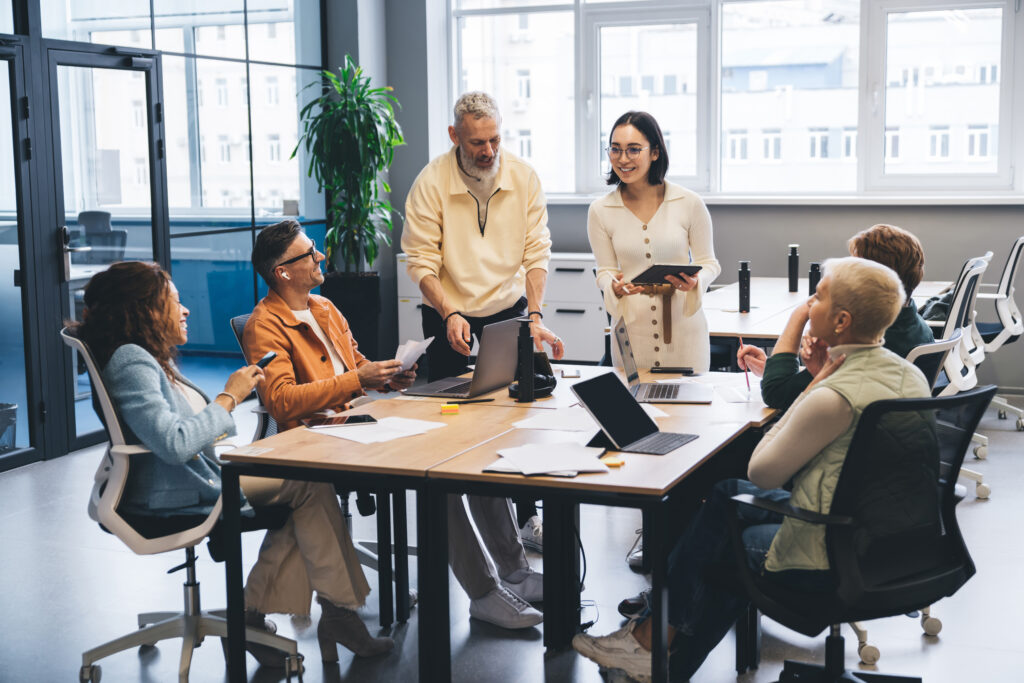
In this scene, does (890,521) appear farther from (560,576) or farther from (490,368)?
(490,368)

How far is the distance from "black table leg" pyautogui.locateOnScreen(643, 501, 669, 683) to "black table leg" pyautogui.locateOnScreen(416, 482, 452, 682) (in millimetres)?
512

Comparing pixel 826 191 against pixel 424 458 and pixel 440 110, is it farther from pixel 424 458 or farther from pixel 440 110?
pixel 424 458

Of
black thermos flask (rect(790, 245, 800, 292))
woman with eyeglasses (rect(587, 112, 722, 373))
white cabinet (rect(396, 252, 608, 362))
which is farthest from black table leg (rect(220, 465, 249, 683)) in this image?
white cabinet (rect(396, 252, 608, 362))

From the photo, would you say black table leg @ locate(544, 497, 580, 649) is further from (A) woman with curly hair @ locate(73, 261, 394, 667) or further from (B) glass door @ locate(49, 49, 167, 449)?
(B) glass door @ locate(49, 49, 167, 449)

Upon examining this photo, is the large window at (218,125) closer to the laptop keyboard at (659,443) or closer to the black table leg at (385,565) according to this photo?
the black table leg at (385,565)

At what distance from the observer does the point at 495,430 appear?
119 inches

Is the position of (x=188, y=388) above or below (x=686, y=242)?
below

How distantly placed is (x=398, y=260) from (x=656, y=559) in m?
5.74

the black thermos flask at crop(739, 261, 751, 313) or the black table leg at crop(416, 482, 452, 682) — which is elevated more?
the black thermos flask at crop(739, 261, 751, 313)

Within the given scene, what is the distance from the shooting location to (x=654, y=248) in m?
4.09

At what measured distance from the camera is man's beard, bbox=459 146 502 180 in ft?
12.6

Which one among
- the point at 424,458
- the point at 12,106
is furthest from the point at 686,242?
the point at 12,106

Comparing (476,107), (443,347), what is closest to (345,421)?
(443,347)

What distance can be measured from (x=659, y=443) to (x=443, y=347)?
1315 millimetres
